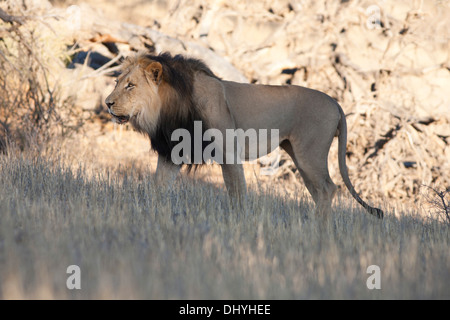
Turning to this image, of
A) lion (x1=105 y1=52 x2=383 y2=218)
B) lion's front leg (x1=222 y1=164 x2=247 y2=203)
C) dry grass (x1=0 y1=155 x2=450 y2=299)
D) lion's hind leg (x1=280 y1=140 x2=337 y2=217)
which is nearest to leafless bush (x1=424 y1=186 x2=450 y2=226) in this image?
dry grass (x1=0 y1=155 x2=450 y2=299)

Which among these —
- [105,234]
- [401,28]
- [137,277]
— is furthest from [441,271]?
[401,28]

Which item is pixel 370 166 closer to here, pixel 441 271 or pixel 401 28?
pixel 401 28

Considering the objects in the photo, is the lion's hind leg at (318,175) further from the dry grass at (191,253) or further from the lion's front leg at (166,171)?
the lion's front leg at (166,171)

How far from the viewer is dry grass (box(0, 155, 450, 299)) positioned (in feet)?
9.20

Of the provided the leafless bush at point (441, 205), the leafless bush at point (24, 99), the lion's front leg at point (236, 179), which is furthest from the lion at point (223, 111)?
the leafless bush at point (24, 99)

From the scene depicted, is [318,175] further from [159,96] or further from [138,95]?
[138,95]

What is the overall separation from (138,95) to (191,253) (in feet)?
6.93

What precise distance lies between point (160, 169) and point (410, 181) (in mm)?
6920

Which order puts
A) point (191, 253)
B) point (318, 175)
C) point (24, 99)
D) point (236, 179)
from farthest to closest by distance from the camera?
1. point (24, 99)
2. point (318, 175)
3. point (236, 179)
4. point (191, 253)

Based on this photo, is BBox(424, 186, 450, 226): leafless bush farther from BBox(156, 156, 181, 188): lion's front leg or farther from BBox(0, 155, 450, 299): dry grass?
BBox(156, 156, 181, 188): lion's front leg

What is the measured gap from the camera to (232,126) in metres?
5.26

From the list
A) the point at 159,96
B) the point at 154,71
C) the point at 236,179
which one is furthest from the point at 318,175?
the point at 154,71

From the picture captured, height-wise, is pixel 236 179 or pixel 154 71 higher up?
pixel 154 71

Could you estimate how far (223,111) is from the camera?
523 cm
